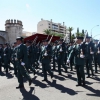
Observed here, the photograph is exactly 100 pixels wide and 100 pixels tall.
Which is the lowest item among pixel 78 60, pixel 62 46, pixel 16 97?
pixel 16 97

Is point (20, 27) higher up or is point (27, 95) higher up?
point (20, 27)

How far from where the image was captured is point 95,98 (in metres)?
4.94

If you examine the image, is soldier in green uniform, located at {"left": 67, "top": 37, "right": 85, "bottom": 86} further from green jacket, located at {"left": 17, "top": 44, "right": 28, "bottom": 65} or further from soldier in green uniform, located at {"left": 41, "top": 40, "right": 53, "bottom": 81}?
green jacket, located at {"left": 17, "top": 44, "right": 28, "bottom": 65}

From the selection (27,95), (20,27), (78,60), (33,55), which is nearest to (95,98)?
(78,60)

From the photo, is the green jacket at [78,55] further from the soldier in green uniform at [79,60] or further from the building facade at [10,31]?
the building facade at [10,31]

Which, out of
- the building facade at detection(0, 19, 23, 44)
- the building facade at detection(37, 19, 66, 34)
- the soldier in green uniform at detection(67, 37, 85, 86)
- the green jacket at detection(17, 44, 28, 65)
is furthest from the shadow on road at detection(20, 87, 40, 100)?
the building facade at detection(37, 19, 66, 34)

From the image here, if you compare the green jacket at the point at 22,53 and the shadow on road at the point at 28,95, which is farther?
the green jacket at the point at 22,53

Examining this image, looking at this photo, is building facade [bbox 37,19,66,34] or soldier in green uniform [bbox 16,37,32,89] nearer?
soldier in green uniform [bbox 16,37,32,89]

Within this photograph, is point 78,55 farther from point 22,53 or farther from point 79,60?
point 22,53

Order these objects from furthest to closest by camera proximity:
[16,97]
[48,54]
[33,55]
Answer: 1. [33,55]
2. [48,54]
3. [16,97]

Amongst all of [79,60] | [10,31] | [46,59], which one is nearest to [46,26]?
[10,31]

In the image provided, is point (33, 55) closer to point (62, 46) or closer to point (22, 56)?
point (62, 46)

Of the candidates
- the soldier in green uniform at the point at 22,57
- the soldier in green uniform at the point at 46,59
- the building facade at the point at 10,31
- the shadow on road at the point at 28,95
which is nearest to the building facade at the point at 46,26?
the building facade at the point at 10,31

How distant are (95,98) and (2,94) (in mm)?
3101
